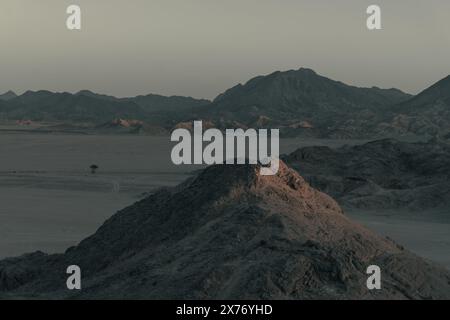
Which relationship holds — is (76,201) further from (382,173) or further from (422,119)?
(422,119)

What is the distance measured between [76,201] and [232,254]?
16553 mm

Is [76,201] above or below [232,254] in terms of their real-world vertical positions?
above

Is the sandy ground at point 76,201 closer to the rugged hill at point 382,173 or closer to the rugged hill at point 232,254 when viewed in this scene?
the rugged hill at point 382,173

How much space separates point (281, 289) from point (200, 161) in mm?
40657

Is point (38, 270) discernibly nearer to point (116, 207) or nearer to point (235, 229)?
point (235, 229)

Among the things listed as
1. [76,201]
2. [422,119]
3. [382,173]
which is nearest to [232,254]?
[76,201]

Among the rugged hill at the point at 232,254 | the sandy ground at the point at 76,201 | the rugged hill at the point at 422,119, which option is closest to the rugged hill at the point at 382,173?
the sandy ground at the point at 76,201

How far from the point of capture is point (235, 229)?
11008 mm

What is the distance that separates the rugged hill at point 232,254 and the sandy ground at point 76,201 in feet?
12.7

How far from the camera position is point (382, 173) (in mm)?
37031

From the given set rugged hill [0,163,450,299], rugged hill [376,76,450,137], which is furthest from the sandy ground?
rugged hill [376,76,450,137]

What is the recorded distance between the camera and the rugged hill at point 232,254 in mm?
9156

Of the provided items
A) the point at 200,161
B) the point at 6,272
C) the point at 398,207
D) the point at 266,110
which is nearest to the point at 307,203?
the point at 6,272

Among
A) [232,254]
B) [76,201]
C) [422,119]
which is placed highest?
[422,119]
